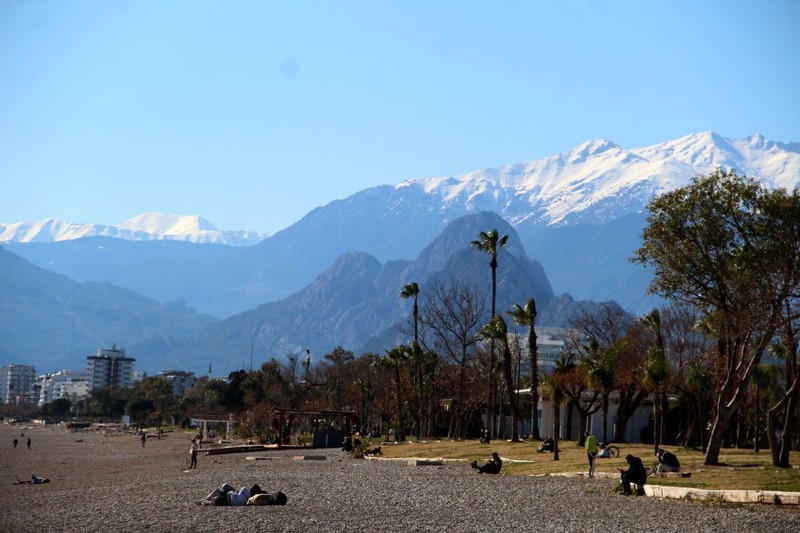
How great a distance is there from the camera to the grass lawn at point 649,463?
2909 cm

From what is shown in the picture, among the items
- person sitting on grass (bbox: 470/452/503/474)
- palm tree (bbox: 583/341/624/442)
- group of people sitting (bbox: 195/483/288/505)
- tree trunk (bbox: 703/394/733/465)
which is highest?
palm tree (bbox: 583/341/624/442)

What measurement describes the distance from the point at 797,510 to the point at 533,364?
34.7m

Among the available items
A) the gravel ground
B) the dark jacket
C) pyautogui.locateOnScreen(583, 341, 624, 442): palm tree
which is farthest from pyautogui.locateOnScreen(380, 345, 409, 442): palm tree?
the dark jacket

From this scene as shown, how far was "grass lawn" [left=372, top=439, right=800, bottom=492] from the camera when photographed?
2909 cm

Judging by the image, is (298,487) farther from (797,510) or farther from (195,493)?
(797,510)

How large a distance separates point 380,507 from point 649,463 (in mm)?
13830

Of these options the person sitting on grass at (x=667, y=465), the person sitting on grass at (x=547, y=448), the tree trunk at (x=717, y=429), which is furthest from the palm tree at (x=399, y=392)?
the person sitting on grass at (x=667, y=465)

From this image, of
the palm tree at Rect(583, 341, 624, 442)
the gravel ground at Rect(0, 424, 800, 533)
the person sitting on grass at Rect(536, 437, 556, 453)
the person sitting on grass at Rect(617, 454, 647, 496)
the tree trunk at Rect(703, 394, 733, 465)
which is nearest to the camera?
the gravel ground at Rect(0, 424, 800, 533)

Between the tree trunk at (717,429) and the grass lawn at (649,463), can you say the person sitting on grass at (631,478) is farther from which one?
the tree trunk at (717,429)

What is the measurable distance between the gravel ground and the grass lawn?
2328 mm

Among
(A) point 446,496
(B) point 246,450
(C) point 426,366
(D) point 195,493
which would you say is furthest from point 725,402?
(C) point 426,366

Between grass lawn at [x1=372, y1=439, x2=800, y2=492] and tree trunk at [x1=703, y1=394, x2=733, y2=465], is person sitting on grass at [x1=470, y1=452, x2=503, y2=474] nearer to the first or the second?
grass lawn at [x1=372, y1=439, x2=800, y2=492]

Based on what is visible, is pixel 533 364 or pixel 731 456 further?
pixel 533 364

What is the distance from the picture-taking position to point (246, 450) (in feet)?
248
